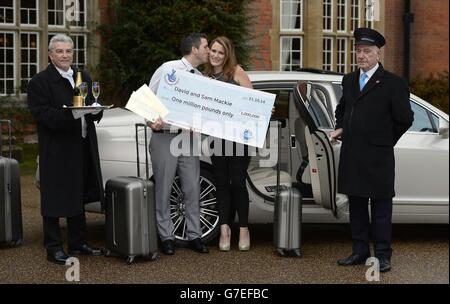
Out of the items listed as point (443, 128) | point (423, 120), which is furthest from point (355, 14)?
point (443, 128)

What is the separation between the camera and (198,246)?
728cm

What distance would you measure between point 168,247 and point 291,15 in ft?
35.0

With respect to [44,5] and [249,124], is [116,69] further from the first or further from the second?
[249,124]

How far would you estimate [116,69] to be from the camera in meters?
15.5

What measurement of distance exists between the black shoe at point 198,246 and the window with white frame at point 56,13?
9.50m

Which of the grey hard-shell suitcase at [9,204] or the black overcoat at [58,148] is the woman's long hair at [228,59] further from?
the grey hard-shell suitcase at [9,204]

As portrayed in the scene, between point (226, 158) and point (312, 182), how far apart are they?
753 mm

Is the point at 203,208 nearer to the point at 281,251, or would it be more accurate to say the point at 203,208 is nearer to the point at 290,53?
the point at 281,251

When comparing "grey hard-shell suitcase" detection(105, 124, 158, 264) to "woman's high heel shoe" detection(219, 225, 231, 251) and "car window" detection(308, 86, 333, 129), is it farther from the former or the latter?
"car window" detection(308, 86, 333, 129)

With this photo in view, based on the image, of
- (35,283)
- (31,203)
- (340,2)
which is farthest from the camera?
(340,2)

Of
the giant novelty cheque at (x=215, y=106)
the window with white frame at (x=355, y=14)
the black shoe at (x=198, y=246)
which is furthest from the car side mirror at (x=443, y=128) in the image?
the window with white frame at (x=355, y=14)

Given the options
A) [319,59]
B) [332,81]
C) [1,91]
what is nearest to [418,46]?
[319,59]

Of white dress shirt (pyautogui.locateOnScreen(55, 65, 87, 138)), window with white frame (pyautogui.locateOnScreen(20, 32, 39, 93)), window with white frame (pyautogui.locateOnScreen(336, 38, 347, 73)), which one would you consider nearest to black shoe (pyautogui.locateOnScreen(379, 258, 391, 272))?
white dress shirt (pyautogui.locateOnScreen(55, 65, 87, 138))

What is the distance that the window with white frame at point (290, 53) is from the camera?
1722 centimetres
